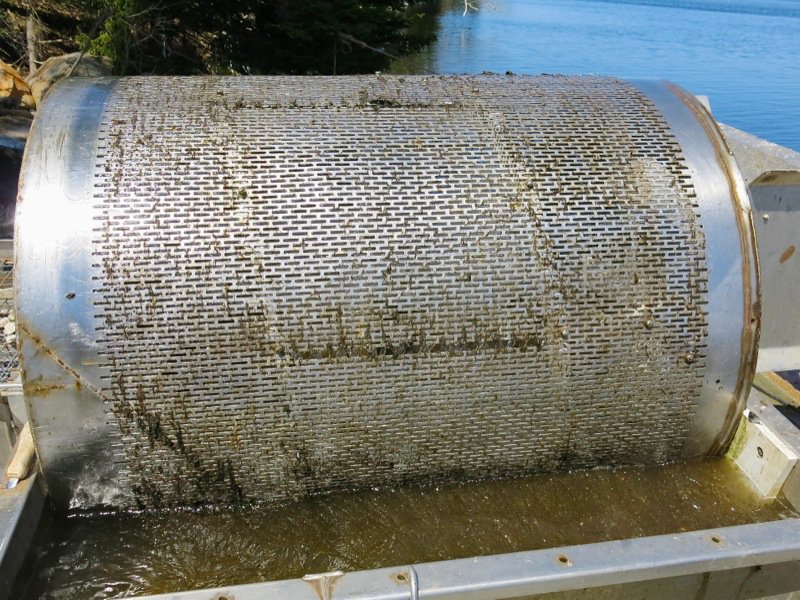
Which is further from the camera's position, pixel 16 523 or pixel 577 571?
pixel 16 523

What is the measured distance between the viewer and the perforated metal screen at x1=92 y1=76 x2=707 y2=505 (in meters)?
2.12

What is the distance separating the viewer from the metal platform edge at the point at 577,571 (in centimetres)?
175

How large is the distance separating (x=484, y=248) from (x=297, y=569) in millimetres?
1372

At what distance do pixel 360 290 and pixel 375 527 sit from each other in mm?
961

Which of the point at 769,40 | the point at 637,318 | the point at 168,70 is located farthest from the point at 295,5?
the point at 769,40

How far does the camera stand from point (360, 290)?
7.09 feet

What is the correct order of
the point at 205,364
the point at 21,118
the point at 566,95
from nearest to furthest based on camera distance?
the point at 205,364, the point at 566,95, the point at 21,118

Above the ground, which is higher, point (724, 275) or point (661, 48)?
point (724, 275)

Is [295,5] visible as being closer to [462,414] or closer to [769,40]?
[462,414]

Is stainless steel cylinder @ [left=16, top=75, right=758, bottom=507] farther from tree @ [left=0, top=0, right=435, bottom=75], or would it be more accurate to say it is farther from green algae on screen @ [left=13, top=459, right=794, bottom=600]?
tree @ [left=0, top=0, right=435, bottom=75]

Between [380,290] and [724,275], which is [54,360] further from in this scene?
[724,275]

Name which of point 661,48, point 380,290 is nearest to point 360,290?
point 380,290

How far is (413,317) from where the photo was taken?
220 centimetres

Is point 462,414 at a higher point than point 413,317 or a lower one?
lower
